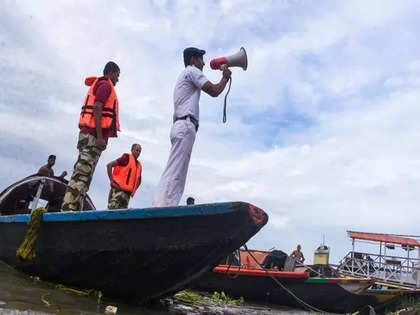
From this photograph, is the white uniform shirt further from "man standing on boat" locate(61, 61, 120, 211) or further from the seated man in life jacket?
the seated man in life jacket

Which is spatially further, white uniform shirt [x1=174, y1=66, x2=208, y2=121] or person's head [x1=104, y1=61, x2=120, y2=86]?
person's head [x1=104, y1=61, x2=120, y2=86]

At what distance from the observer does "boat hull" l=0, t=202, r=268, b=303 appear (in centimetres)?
322

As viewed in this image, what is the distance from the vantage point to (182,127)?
371cm

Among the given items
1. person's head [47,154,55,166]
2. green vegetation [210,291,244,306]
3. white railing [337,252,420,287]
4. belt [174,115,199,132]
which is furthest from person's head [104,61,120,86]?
white railing [337,252,420,287]

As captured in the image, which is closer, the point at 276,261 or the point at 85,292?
the point at 85,292

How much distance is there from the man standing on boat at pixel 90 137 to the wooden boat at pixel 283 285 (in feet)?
14.2

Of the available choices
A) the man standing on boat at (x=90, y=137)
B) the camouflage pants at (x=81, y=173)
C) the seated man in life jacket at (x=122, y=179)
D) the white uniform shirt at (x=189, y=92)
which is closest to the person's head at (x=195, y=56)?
the white uniform shirt at (x=189, y=92)

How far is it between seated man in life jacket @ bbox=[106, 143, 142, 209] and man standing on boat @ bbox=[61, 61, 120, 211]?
1.22 metres

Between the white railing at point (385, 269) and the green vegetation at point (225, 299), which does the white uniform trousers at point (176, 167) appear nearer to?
the green vegetation at point (225, 299)

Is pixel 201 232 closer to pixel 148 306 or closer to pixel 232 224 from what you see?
pixel 232 224

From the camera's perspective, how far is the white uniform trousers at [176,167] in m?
3.66

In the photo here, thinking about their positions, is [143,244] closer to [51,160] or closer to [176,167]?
[176,167]

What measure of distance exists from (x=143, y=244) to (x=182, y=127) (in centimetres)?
106

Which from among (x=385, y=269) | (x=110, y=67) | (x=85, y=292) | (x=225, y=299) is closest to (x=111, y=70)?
(x=110, y=67)
